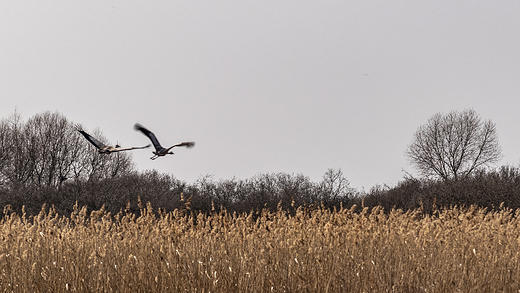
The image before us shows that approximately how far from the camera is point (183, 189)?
22.6 m

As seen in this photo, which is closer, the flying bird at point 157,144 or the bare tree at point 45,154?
the flying bird at point 157,144

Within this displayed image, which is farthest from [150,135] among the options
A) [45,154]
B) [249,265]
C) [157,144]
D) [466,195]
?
[45,154]

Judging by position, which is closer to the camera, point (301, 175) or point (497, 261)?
point (497, 261)

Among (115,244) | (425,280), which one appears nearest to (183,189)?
(115,244)

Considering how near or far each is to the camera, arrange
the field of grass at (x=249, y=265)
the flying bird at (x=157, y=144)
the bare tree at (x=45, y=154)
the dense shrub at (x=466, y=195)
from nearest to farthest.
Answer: the field of grass at (x=249, y=265) → the flying bird at (x=157, y=144) → the dense shrub at (x=466, y=195) → the bare tree at (x=45, y=154)

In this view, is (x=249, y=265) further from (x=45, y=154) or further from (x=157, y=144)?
(x=45, y=154)

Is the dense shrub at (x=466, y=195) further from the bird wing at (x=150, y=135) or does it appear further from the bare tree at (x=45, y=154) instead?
the bare tree at (x=45, y=154)

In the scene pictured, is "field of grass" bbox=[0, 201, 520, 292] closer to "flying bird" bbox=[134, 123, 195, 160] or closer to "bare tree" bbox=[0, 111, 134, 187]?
"flying bird" bbox=[134, 123, 195, 160]

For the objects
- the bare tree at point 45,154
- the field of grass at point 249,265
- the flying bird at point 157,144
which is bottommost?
the field of grass at point 249,265

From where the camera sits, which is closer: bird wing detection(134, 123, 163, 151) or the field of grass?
the field of grass

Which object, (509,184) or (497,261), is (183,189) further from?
(497,261)

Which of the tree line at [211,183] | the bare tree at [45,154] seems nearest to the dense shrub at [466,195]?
the tree line at [211,183]

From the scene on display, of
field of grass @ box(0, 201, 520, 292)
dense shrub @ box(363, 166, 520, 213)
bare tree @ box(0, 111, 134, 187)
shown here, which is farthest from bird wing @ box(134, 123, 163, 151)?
bare tree @ box(0, 111, 134, 187)

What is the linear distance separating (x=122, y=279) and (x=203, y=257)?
925 mm
